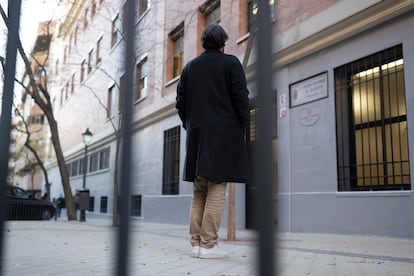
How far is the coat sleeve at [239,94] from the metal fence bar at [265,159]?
2.57 metres

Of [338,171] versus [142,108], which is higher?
[142,108]

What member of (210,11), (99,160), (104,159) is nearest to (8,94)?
(210,11)

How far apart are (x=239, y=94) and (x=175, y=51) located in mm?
12169

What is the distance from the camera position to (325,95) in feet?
28.3

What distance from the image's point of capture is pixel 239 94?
12.1 ft


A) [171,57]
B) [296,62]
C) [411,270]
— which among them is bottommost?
[411,270]

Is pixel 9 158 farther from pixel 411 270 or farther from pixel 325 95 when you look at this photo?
pixel 325 95

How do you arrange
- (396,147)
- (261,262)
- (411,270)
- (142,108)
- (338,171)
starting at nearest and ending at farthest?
1. (261,262)
2. (411,270)
3. (396,147)
4. (338,171)
5. (142,108)

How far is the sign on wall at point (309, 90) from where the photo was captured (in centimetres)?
875

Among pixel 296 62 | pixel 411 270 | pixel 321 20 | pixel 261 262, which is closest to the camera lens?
pixel 261 262

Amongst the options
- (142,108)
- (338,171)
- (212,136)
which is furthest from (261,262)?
(142,108)

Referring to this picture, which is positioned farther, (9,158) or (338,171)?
(338,171)

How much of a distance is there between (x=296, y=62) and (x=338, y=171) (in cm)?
278

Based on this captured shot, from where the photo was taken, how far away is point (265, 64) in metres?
1.05
